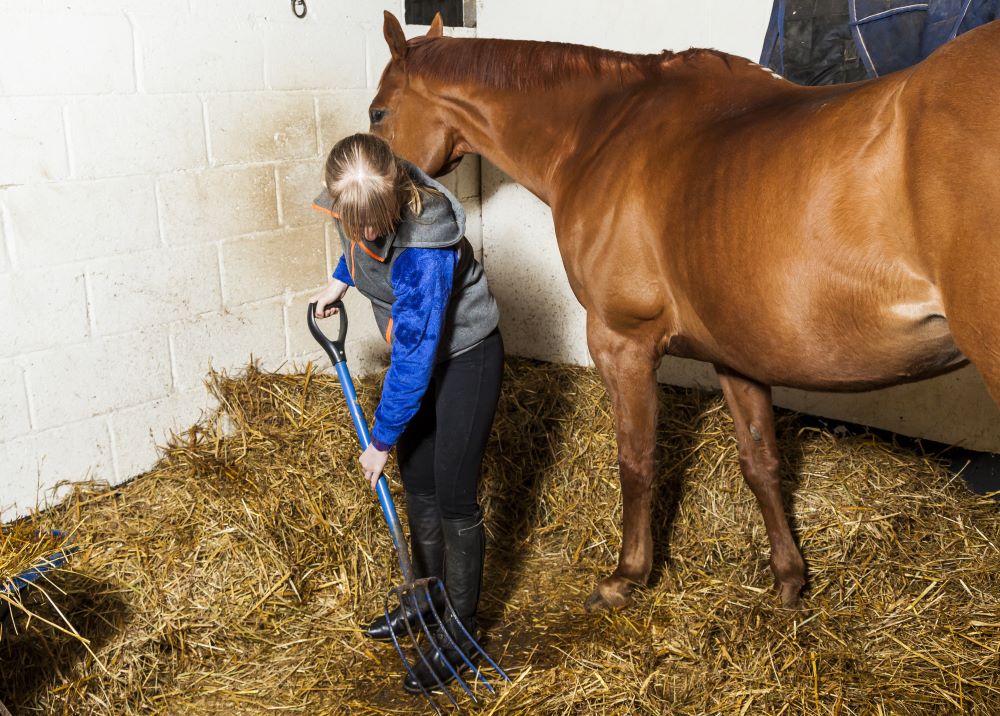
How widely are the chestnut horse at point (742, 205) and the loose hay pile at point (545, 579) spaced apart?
23 centimetres

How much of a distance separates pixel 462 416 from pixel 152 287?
1.29 m

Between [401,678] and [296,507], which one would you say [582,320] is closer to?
[296,507]

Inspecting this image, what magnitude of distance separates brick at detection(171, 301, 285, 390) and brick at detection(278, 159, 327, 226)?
34 cm

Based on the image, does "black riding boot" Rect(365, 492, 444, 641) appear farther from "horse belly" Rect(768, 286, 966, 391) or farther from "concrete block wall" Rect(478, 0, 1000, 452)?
"concrete block wall" Rect(478, 0, 1000, 452)

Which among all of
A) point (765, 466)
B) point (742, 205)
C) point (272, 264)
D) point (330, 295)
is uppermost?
point (742, 205)

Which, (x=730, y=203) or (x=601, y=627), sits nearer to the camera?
(x=730, y=203)

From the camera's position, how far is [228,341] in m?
3.15

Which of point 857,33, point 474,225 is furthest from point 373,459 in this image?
point 474,225

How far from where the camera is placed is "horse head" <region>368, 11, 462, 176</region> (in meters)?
2.79

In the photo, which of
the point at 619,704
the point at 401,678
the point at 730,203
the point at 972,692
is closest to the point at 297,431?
the point at 401,678

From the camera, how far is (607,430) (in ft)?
10.9

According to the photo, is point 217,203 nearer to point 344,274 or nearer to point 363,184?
point 344,274

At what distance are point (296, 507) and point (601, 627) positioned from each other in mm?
1042

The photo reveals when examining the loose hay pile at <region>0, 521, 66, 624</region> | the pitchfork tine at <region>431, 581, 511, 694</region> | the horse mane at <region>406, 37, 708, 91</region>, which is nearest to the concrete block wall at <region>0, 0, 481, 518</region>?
the loose hay pile at <region>0, 521, 66, 624</region>
